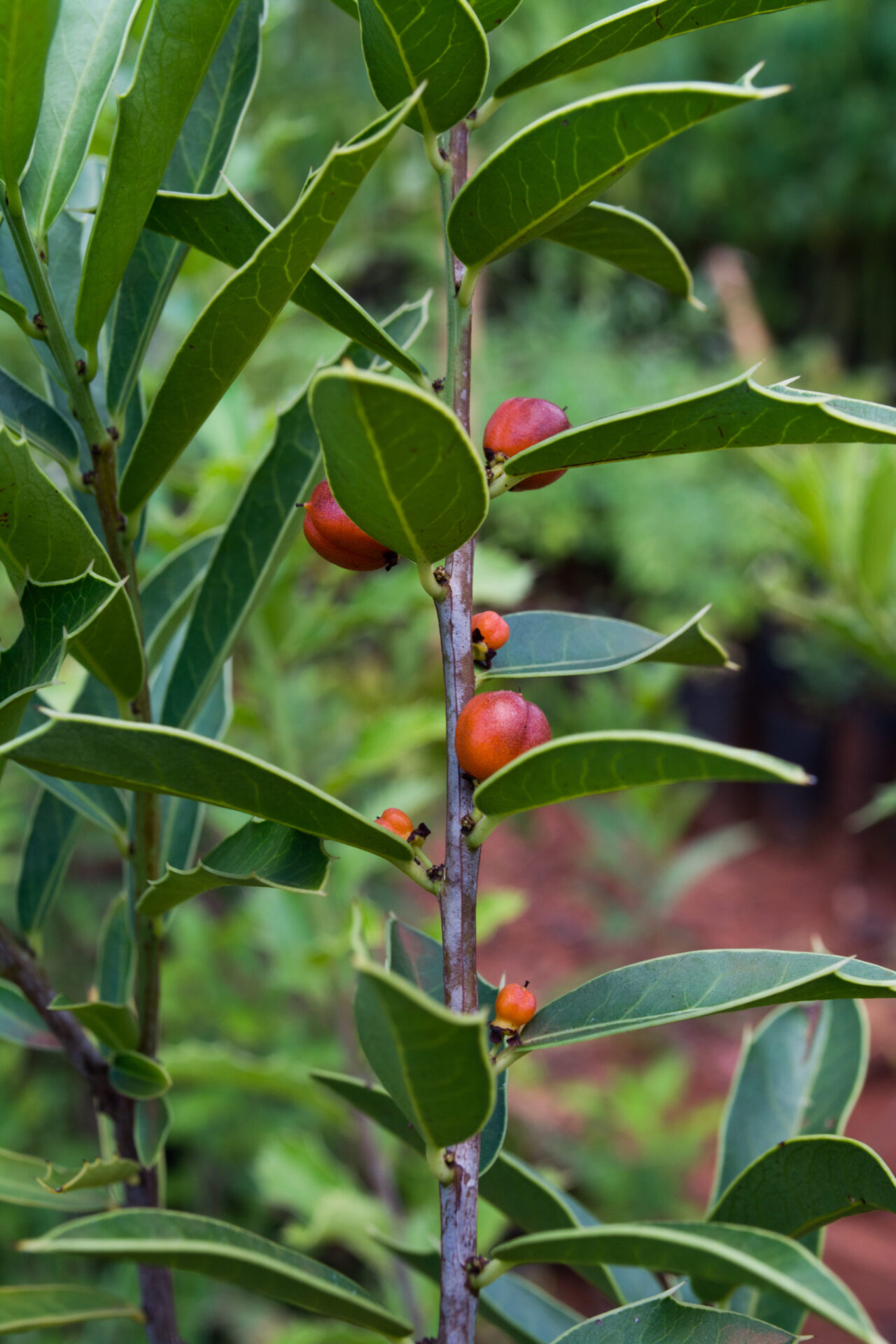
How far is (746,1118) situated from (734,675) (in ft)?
10.1

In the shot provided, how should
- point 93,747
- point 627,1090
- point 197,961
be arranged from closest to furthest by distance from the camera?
point 93,747, point 197,961, point 627,1090

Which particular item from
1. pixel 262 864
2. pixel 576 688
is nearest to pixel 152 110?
pixel 262 864

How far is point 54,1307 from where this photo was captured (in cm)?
40

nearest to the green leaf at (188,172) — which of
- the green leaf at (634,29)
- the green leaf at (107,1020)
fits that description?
the green leaf at (634,29)

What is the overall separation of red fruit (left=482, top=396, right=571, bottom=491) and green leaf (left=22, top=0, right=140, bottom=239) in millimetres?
172

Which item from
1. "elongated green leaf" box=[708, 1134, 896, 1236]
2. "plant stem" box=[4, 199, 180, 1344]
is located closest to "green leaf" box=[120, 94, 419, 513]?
"plant stem" box=[4, 199, 180, 1344]

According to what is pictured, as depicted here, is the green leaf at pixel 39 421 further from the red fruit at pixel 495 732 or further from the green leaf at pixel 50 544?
the red fruit at pixel 495 732

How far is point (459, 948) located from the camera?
341 mm

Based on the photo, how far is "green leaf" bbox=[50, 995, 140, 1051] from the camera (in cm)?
40

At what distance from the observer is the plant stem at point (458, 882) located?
340 mm

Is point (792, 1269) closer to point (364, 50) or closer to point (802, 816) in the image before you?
point (364, 50)

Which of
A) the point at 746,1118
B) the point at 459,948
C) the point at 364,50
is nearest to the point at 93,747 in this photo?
the point at 459,948

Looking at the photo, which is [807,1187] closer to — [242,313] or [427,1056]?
[427,1056]

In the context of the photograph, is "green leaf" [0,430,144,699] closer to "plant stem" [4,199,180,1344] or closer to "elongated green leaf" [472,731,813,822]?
"plant stem" [4,199,180,1344]
